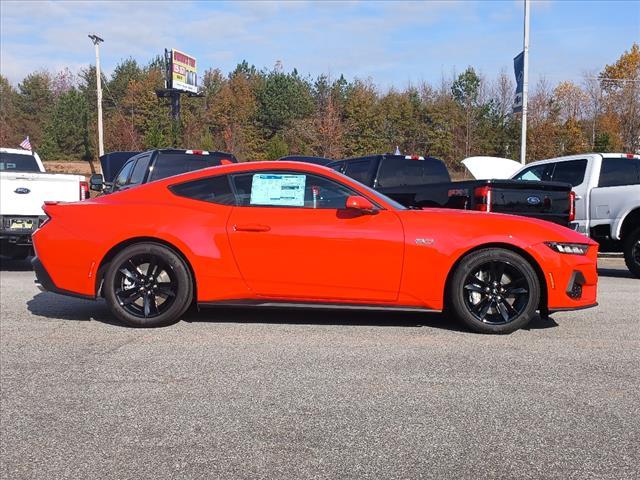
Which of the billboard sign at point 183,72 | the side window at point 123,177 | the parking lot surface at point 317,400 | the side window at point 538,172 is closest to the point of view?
the parking lot surface at point 317,400

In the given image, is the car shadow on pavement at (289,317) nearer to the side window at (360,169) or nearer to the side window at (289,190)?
the side window at (289,190)

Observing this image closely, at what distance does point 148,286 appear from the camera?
5621 millimetres

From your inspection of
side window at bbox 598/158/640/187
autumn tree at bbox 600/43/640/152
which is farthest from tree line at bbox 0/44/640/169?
side window at bbox 598/158/640/187

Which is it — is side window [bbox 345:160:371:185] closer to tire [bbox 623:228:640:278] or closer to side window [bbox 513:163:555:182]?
side window [bbox 513:163:555:182]

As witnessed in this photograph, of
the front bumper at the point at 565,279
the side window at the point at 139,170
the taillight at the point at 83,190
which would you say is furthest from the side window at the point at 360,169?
the front bumper at the point at 565,279

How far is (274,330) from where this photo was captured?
18.4 feet

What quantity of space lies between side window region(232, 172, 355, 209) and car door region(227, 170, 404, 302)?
0.06 ft

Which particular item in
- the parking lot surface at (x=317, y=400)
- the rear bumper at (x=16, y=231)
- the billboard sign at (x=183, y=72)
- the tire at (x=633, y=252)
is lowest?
the parking lot surface at (x=317, y=400)

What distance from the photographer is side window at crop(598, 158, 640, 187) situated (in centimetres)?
1023

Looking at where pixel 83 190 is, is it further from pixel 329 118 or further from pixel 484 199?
pixel 329 118

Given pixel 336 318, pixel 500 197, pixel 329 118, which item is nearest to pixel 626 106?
pixel 329 118

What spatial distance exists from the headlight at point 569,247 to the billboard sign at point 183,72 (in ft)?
156

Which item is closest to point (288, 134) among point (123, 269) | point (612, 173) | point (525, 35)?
point (525, 35)

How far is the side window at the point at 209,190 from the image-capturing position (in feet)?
18.6
